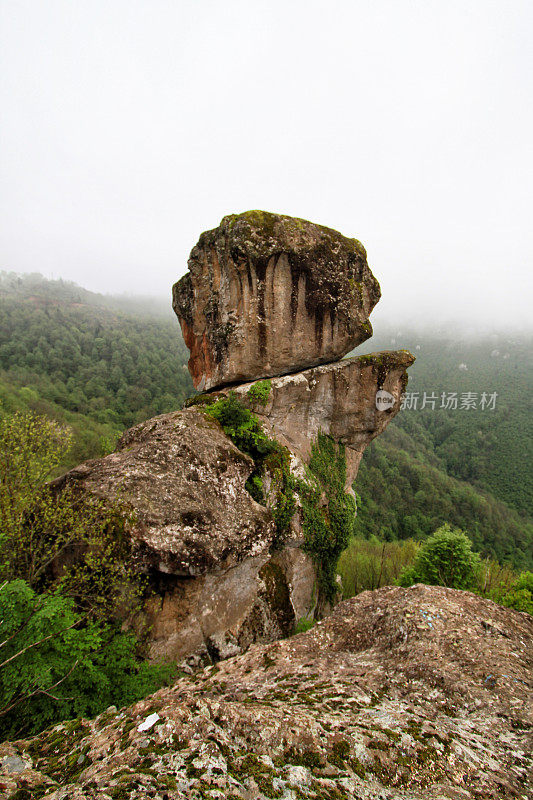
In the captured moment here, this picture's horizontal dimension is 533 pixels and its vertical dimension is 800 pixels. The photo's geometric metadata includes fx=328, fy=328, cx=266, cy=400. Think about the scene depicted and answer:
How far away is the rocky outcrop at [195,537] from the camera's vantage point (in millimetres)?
8148

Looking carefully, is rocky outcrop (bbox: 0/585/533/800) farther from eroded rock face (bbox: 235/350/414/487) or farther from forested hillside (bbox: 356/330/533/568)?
forested hillside (bbox: 356/330/533/568)

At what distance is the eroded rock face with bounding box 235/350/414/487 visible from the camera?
14219 mm

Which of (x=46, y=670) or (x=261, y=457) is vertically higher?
(x=261, y=457)

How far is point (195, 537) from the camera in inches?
332

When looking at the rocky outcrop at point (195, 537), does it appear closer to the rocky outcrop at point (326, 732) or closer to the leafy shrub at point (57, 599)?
the leafy shrub at point (57, 599)

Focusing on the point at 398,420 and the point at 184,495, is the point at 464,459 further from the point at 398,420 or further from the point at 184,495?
the point at 184,495

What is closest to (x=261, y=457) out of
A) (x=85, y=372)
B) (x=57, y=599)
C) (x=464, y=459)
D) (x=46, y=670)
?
(x=57, y=599)

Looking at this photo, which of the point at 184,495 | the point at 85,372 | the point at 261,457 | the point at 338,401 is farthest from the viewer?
the point at 85,372

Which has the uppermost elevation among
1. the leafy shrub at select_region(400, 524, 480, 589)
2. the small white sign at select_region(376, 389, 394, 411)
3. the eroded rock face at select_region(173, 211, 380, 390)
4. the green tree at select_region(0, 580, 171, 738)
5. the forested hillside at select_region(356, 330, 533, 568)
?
the eroded rock face at select_region(173, 211, 380, 390)

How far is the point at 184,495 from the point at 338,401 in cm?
903

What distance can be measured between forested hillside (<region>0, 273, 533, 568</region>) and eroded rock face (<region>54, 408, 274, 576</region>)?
3295 centimetres

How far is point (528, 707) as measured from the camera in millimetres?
5031

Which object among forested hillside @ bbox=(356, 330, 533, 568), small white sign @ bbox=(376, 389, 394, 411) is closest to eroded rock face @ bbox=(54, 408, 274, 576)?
small white sign @ bbox=(376, 389, 394, 411)

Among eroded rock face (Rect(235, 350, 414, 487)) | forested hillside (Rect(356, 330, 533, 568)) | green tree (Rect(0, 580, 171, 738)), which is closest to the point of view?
green tree (Rect(0, 580, 171, 738))
